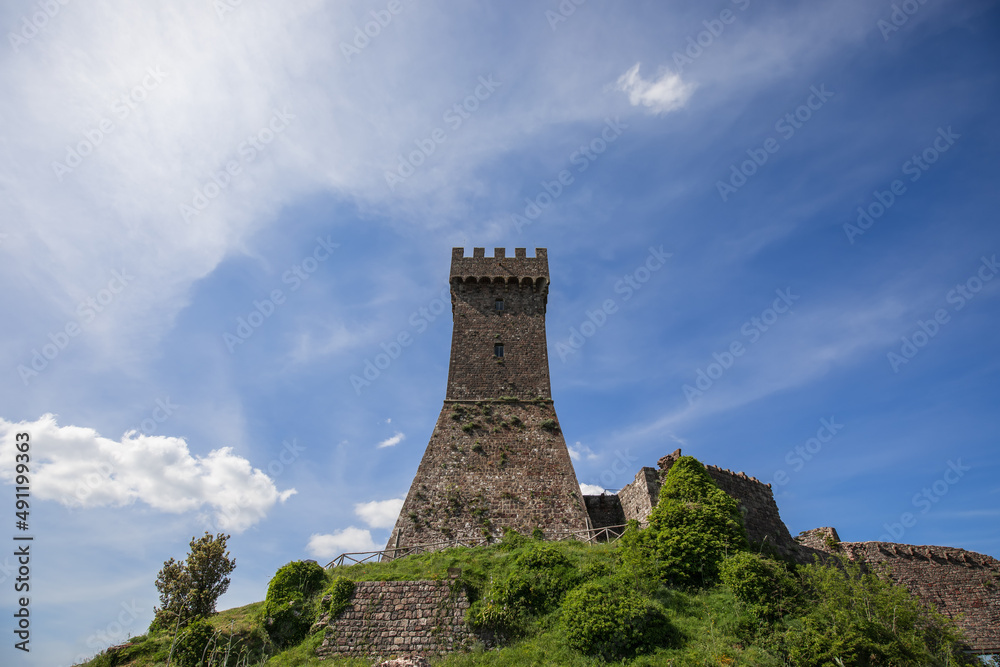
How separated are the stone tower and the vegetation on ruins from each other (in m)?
3.83

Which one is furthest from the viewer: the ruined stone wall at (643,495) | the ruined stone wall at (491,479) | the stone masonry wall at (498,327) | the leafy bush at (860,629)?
the stone masonry wall at (498,327)

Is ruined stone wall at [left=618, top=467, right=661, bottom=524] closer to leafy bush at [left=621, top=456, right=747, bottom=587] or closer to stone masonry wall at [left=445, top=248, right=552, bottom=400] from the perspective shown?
leafy bush at [left=621, top=456, right=747, bottom=587]

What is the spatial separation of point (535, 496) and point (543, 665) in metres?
11.3

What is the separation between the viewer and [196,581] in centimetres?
2494

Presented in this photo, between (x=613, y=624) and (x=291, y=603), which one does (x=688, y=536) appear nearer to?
(x=613, y=624)

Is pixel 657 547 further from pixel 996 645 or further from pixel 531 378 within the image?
pixel 996 645

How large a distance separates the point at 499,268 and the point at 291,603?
2219 centimetres

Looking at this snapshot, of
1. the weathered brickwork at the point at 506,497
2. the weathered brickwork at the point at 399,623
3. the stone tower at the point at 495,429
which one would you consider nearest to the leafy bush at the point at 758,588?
the weathered brickwork at the point at 506,497

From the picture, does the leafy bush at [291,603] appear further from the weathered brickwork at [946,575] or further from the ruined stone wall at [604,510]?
the weathered brickwork at [946,575]

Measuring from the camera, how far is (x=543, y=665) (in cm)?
1488

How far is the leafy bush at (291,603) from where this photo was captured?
60.6 ft

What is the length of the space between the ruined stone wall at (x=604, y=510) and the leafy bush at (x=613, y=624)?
1035cm

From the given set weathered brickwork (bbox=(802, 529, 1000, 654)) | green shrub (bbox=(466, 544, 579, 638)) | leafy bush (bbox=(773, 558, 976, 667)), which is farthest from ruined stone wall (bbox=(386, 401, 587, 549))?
weathered brickwork (bbox=(802, 529, 1000, 654))

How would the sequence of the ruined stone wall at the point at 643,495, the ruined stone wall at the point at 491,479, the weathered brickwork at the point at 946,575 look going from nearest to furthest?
the ruined stone wall at the point at 643,495
the weathered brickwork at the point at 946,575
the ruined stone wall at the point at 491,479
